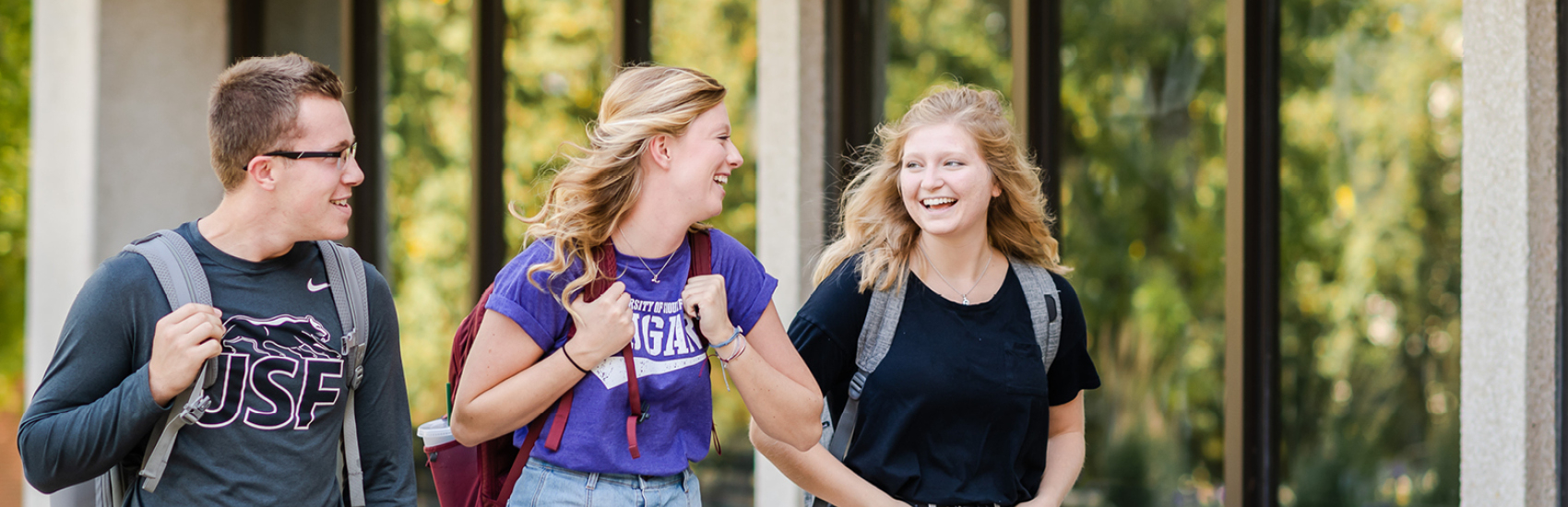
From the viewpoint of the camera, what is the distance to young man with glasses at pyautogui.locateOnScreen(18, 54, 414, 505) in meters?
1.91

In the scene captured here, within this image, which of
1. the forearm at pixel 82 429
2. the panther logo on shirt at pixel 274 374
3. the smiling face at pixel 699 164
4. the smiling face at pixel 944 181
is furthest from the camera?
the smiling face at pixel 944 181

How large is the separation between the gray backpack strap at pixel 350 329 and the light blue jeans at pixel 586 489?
1.03 feet

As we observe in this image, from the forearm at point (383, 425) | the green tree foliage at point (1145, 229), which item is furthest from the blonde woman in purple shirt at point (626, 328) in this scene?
the green tree foliage at point (1145, 229)

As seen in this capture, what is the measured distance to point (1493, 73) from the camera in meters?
3.25

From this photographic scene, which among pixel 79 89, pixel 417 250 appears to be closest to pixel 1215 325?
pixel 417 250

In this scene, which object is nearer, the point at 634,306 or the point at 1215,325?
the point at 634,306

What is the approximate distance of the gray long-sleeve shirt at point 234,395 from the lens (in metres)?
1.91

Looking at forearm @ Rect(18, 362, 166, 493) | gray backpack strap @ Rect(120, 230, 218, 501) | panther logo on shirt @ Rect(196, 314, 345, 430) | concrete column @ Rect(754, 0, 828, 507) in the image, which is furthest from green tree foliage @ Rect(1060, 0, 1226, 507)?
forearm @ Rect(18, 362, 166, 493)

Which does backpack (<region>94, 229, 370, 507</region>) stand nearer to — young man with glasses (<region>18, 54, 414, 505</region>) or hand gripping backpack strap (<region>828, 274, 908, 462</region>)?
young man with glasses (<region>18, 54, 414, 505</region>)

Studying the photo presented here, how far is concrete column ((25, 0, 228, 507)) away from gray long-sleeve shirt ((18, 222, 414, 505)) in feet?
11.8

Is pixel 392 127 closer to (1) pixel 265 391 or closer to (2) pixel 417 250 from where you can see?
(2) pixel 417 250

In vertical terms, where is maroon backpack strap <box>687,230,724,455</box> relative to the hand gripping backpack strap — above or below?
above

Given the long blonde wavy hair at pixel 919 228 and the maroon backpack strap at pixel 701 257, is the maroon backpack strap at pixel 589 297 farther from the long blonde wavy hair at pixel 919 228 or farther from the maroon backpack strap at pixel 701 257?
the long blonde wavy hair at pixel 919 228

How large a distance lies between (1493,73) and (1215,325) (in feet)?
4.21
